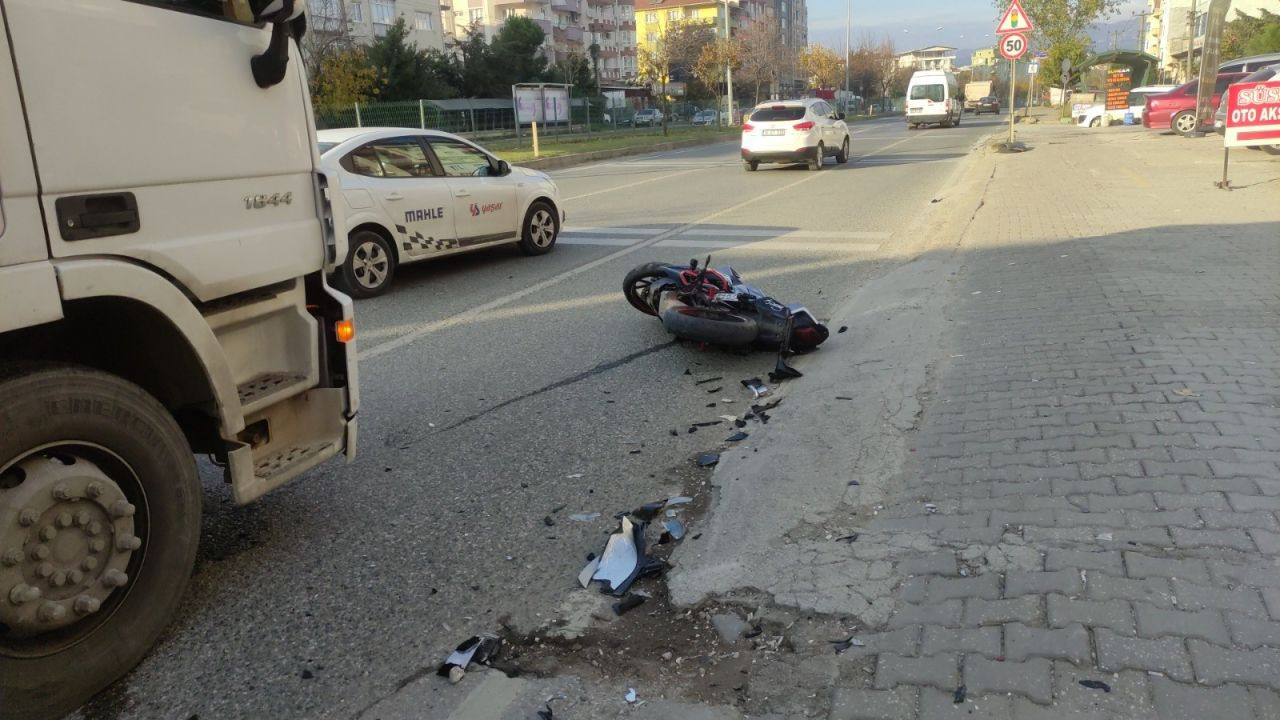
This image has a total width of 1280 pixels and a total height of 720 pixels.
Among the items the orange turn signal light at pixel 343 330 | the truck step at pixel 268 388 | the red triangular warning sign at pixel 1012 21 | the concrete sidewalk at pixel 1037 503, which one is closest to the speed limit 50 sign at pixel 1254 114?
the concrete sidewalk at pixel 1037 503

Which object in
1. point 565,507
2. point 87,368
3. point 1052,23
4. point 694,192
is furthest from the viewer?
point 1052,23

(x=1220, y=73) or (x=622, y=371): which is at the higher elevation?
(x=1220, y=73)

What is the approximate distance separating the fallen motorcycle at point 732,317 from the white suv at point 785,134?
51.0 ft

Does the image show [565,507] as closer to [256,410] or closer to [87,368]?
[256,410]

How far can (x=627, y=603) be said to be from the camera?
11.3 feet

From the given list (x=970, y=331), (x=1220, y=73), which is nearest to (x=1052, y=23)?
(x=1220, y=73)

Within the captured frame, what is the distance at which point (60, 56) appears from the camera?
2660 mm

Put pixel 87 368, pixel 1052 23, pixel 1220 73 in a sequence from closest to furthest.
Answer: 1. pixel 87 368
2. pixel 1220 73
3. pixel 1052 23

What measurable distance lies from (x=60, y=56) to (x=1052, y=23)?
50.1 m

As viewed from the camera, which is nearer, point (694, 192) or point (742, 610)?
point (742, 610)

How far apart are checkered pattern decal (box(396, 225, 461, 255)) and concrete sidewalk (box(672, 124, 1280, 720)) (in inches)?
182

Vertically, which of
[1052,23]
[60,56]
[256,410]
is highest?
[1052,23]

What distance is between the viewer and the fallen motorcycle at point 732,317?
655cm

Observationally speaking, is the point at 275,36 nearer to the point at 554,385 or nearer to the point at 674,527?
the point at 674,527
